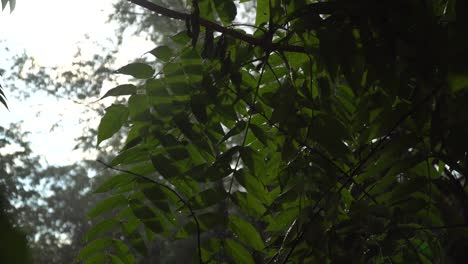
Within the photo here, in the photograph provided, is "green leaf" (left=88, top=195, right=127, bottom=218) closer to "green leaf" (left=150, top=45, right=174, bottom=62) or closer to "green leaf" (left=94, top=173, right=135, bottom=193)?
"green leaf" (left=94, top=173, right=135, bottom=193)

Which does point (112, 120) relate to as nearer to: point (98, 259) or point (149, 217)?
point (149, 217)

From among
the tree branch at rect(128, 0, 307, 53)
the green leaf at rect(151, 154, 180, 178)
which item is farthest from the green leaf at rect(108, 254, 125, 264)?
the tree branch at rect(128, 0, 307, 53)

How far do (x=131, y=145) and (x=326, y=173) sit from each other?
534 mm

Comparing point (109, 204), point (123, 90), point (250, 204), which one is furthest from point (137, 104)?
point (250, 204)

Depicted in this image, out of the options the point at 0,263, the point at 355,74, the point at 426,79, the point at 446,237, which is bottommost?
the point at 0,263

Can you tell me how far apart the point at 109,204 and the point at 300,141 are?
58 cm

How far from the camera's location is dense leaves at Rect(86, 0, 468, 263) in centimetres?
101

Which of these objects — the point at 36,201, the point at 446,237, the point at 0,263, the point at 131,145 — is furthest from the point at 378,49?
the point at 36,201

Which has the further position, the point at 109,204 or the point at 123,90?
the point at 109,204

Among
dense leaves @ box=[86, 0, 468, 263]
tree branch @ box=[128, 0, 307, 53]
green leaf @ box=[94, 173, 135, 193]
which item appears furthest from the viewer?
green leaf @ box=[94, 173, 135, 193]

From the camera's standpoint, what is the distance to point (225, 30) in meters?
1.34

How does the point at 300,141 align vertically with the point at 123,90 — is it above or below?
below

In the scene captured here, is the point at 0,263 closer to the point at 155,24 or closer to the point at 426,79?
the point at 426,79

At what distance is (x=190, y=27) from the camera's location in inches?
50.2
